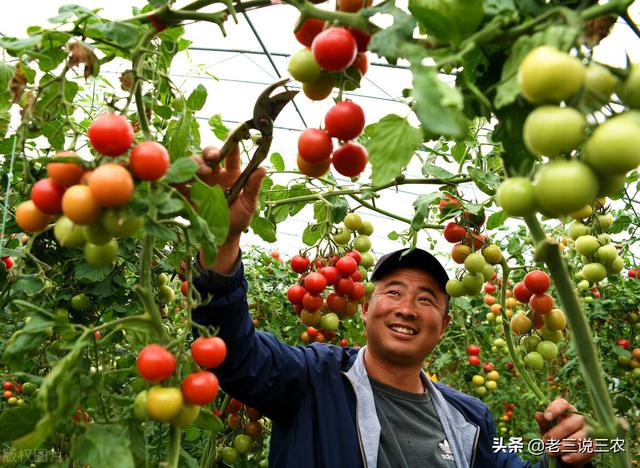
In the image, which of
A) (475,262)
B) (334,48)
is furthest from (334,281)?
(334,48)

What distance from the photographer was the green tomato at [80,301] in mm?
1733

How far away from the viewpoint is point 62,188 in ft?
2.60

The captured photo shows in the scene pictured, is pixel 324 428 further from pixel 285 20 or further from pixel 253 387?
pixel 285 20

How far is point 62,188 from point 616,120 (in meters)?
0.66

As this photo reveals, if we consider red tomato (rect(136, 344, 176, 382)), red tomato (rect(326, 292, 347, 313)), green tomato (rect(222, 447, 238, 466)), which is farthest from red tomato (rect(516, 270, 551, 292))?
green tomato (rect(222, 447, 238, 466))

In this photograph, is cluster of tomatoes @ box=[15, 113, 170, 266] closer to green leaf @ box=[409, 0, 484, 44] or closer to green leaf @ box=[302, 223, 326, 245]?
green leaf @ box=[409, 0, 484, 44]

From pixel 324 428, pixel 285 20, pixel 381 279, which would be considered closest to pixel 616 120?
pixel 324 428

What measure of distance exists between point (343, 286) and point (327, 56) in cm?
132

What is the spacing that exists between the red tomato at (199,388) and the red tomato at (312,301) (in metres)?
1.16

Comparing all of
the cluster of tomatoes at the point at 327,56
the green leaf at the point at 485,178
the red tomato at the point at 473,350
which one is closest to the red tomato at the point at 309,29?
the cluster of tomatoes at the point at 327,56

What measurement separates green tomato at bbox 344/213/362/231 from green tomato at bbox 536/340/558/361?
0.81 metres

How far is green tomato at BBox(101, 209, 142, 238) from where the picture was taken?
755mm

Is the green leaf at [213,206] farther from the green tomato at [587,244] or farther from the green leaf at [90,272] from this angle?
the green tomato at [587,244]

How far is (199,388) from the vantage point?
819 millimetres
